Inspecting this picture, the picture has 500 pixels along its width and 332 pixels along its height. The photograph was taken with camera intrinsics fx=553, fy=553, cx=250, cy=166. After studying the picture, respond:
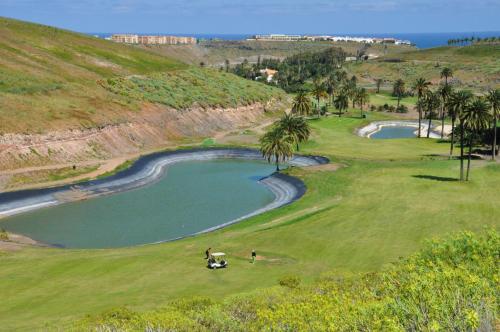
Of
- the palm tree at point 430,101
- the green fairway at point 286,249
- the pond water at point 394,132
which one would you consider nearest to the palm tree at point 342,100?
the pond water at point 394,132

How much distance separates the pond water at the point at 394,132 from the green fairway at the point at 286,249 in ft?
183

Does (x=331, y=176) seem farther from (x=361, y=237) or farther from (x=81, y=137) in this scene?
(x=81, y=137)

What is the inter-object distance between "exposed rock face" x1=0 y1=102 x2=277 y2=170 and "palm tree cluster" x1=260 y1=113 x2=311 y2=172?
30.2 meters

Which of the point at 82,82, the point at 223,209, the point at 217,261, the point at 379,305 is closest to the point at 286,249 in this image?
the point at 217,261

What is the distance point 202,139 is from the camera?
415ft

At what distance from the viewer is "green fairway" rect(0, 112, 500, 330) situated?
4025cm

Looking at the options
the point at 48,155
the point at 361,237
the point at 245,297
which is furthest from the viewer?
the point at 48,155

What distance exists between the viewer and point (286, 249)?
5416 centimetres

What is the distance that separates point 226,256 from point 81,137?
205ft

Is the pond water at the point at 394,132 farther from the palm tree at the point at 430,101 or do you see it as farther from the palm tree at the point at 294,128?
the palm tree at the point at 294,128

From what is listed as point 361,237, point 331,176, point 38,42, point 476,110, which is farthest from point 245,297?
point 38,42

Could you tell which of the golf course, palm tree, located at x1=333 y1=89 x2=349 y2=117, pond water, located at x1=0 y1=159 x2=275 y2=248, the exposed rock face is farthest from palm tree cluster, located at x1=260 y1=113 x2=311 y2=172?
palm tree, located at x1=333 y1=89 x2=349 y2=117

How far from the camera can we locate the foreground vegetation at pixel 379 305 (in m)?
23.4

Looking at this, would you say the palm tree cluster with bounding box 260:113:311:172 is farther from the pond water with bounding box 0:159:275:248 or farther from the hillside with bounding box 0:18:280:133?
the hillside with bounding box 0:18:280:133
